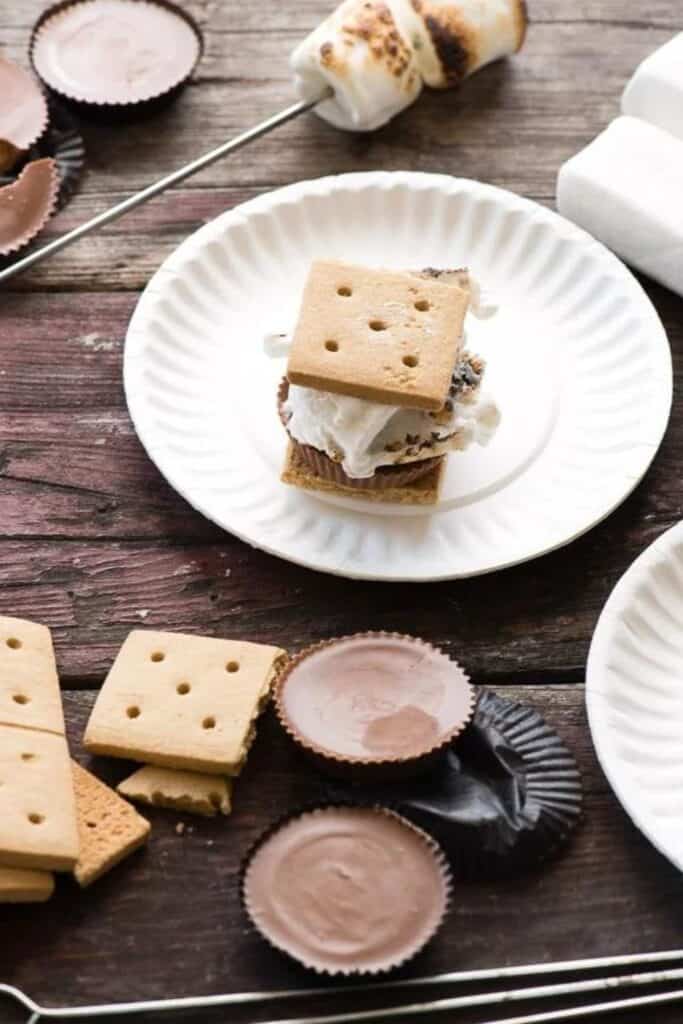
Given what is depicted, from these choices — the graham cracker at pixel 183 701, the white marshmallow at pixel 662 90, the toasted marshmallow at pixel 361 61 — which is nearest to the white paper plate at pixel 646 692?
the graham cracker at pixel 183 701

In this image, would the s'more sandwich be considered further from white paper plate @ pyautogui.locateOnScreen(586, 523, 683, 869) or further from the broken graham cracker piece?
white paper plate @ pyautogui.locateOnScreen(586, 523, 683, 869)

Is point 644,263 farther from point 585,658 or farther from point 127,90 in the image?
point 127,90

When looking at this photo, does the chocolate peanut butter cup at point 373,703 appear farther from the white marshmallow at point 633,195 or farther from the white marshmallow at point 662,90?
the white marshmallow at point 662,90

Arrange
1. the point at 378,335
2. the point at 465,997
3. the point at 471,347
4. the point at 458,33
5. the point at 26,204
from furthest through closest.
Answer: the point at 458,33 < the point at 26,204 < the point at 471,347 < the point at 378,335 < the point at 465,997

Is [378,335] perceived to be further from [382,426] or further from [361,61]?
[361,61]

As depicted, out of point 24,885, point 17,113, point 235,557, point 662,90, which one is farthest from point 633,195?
point 24,885

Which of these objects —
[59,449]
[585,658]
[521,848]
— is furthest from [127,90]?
[521,848]
